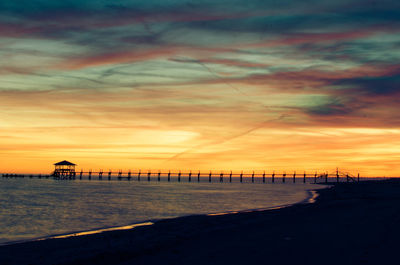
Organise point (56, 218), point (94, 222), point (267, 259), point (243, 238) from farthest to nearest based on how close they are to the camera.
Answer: point (56, 218)
point (94, 222)
point (243, 238)
point (267, 259)

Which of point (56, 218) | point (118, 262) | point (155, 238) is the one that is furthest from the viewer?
point (56, 218)

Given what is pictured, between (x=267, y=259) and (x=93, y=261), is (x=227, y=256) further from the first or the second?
(x=93, y=261)

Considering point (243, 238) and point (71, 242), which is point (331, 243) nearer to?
point (243, 238)

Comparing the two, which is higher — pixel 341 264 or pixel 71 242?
pixel 341 264

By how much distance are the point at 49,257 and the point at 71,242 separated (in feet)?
14.2

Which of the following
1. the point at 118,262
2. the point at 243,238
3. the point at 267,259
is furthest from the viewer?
the point at 243,238

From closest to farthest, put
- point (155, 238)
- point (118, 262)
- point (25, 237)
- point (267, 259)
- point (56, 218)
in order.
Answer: point (267, 259) < point (118, 262) < point (155, 238) < point (25, 237) < point (56, 218)

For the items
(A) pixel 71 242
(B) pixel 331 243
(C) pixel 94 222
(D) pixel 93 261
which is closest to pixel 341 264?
(B) pixel 331 243

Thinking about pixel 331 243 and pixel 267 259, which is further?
pixel 331 243

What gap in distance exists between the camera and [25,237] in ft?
71.6

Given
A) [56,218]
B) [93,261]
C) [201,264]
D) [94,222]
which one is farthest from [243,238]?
[56,218]

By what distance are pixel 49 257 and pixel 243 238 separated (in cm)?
691

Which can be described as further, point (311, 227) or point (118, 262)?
point (311, 227)

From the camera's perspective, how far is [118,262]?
11.5m
